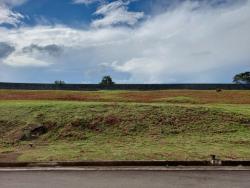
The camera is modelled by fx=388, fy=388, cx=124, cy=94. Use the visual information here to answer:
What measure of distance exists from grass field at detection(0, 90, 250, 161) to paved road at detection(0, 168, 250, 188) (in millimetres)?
1526

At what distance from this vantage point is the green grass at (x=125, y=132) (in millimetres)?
11039

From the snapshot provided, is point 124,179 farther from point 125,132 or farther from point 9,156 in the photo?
point 125,132

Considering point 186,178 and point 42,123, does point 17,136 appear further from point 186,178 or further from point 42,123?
point 186,178

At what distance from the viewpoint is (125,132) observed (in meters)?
14.7

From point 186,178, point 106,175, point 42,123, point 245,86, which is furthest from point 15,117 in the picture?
point 245,86

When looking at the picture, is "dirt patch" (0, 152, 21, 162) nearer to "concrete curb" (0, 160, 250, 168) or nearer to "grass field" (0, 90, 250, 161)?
"grass field" (0, 90, 250, 161)

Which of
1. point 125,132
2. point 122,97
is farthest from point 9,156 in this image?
point 122,97

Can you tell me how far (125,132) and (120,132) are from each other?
19 cm

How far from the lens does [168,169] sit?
9.08 metres

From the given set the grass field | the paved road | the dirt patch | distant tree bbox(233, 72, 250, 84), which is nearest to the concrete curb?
the grass field

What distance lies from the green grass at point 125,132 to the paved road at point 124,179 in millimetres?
1542

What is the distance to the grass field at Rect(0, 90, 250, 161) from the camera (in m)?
11.0

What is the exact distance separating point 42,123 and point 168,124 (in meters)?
5.06

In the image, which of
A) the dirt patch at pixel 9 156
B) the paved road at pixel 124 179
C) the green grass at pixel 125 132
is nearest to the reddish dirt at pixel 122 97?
the green grass at pixel 125 132
